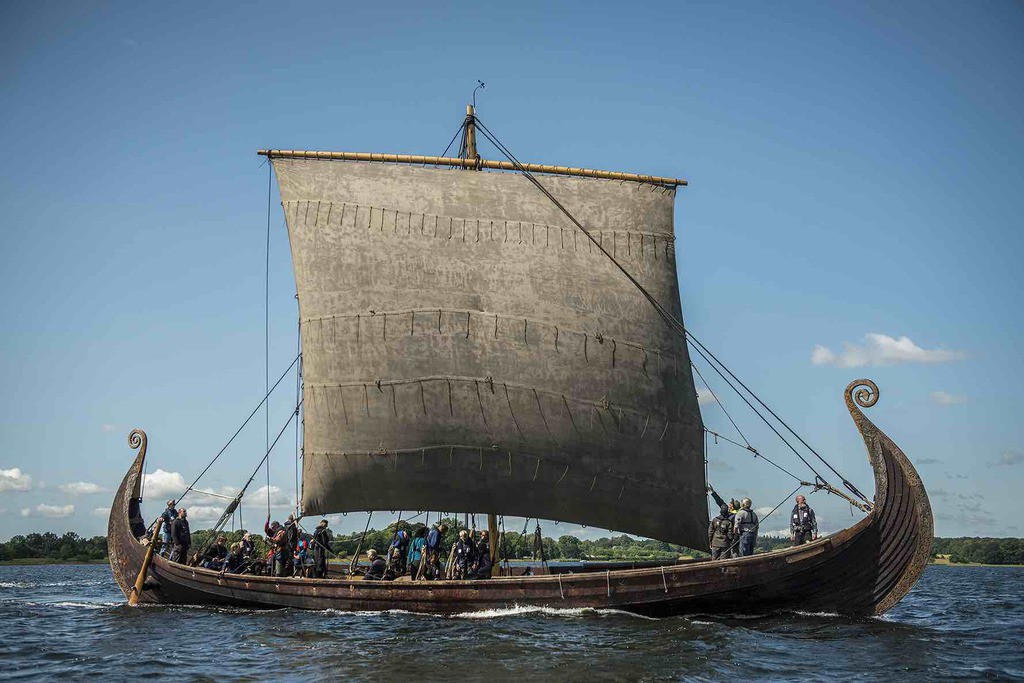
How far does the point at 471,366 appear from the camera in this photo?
2245 cm

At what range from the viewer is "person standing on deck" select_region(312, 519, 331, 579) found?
21.8m

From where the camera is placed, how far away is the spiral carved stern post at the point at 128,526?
935 inches

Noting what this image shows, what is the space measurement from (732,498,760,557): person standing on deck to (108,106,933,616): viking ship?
190 centimetres

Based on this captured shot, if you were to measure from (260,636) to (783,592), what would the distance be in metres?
9.95

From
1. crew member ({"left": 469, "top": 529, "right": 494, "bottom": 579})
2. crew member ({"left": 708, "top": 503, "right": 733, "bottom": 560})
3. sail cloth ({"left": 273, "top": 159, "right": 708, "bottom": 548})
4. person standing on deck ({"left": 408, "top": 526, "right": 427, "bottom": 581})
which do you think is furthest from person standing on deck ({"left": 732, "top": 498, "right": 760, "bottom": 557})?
person standing on deck ({"left": 408, "top": 526, "right": 427, "bottom": 581})

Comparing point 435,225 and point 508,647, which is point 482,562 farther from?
point 435,225

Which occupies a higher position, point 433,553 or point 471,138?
point 471,138

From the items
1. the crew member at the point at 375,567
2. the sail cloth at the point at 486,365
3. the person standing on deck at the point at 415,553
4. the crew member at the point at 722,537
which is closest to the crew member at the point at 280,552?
the sail cloth at the point at 486,365

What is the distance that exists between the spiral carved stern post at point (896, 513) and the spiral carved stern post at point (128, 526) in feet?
55.8

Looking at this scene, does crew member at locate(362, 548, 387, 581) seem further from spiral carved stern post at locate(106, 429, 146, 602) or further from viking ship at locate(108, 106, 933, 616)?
spiral carved stern post at locate(106, 429, 146, 602)

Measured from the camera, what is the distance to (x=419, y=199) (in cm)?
2402

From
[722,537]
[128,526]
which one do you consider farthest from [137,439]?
[722,537]

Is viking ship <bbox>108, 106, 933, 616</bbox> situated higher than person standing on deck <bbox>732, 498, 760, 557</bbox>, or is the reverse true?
viking ship <bbox>108, 106, 933, 616</bbox>

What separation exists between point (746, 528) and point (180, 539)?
13.6 metres
